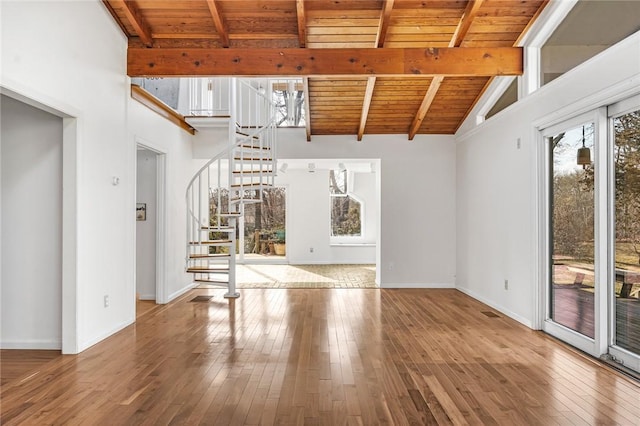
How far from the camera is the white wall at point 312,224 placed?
34.7ft

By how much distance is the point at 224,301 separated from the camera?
6.11 meters

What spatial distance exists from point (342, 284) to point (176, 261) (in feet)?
9.80

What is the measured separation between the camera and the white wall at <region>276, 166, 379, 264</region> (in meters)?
10.6

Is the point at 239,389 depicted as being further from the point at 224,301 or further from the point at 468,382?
the point at 224,301

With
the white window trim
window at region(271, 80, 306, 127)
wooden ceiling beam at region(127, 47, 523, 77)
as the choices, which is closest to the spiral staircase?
window at region(271, 80, 306, 127)

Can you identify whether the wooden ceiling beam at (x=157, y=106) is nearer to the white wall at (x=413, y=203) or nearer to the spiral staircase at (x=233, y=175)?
the spiral staircase at (x=233, y=175)

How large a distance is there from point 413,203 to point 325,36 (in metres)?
3.46

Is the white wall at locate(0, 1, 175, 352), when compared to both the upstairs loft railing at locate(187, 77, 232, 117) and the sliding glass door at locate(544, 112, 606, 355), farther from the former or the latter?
the sliding glass door at locate(544, 112, 606, 355)

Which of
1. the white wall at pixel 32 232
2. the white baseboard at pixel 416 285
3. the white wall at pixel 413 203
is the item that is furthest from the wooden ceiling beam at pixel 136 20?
the white baseboard at pixel 416 285

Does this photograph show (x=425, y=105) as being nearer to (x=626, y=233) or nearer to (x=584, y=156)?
(x=584, y=156)

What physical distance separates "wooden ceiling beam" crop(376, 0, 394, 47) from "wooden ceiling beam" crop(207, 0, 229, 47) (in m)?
1.81

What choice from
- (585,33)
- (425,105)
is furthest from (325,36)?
(585,33)

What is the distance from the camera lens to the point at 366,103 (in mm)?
5914

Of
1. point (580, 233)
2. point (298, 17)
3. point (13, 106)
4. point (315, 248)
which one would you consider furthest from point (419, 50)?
point (315, 248)
